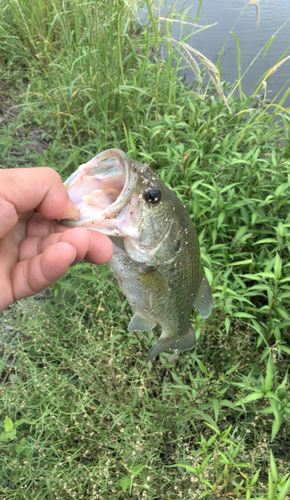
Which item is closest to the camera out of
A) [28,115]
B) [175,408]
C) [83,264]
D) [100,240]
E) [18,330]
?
[100,240]

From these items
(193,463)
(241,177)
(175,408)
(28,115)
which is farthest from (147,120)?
(193,463)

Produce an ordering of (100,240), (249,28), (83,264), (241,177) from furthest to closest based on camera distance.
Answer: (249,28)
(241,177)
(83,264)
(100,240)

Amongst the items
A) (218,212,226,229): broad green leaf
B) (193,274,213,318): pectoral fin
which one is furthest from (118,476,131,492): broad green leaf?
(218,212,226,229): broad green leaf

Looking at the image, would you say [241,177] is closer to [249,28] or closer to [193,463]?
[193,463]

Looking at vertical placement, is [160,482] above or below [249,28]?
below

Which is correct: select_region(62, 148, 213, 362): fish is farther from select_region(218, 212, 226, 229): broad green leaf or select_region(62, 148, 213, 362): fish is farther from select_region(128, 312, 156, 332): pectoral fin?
select_region(218, 212, 226, 229): broad green leaf

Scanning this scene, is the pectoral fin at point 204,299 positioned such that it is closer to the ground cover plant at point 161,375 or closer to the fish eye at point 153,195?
the ground cover plant at point 161,375
